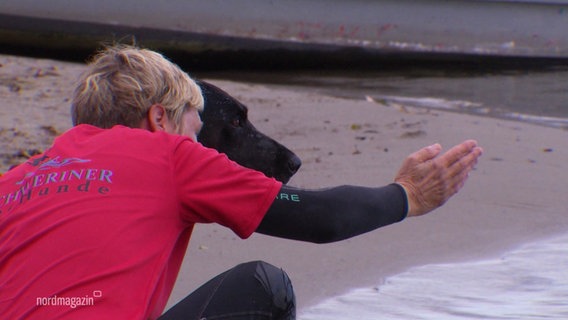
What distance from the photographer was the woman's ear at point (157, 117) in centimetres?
217

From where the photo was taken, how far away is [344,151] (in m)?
6.05

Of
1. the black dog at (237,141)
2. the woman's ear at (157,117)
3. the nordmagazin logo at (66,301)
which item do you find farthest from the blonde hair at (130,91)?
the black dog at (237,141)

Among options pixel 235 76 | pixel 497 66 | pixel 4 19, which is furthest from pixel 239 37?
pixel 497 66

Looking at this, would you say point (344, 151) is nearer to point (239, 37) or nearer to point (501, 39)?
point (239, 37)

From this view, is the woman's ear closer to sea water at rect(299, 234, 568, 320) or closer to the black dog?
the black dog

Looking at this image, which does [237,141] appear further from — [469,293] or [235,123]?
[469,293]

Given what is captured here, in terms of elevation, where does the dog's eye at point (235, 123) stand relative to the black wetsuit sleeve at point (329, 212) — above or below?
below

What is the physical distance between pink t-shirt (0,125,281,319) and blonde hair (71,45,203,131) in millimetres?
121

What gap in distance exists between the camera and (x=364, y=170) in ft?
18.2

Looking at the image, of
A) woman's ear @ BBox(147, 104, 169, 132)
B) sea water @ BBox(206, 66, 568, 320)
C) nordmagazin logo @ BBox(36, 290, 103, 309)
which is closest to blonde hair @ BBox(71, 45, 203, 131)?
woman's ear @ BBox(147, 104, 169, 132)

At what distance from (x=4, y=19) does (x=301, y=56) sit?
3.65m

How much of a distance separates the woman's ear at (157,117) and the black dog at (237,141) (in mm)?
1084

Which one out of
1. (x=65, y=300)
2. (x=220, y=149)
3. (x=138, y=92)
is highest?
(x=138, y=92)

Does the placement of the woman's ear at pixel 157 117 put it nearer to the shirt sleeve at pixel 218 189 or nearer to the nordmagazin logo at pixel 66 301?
the shirt sleeve at pixel 218 189
